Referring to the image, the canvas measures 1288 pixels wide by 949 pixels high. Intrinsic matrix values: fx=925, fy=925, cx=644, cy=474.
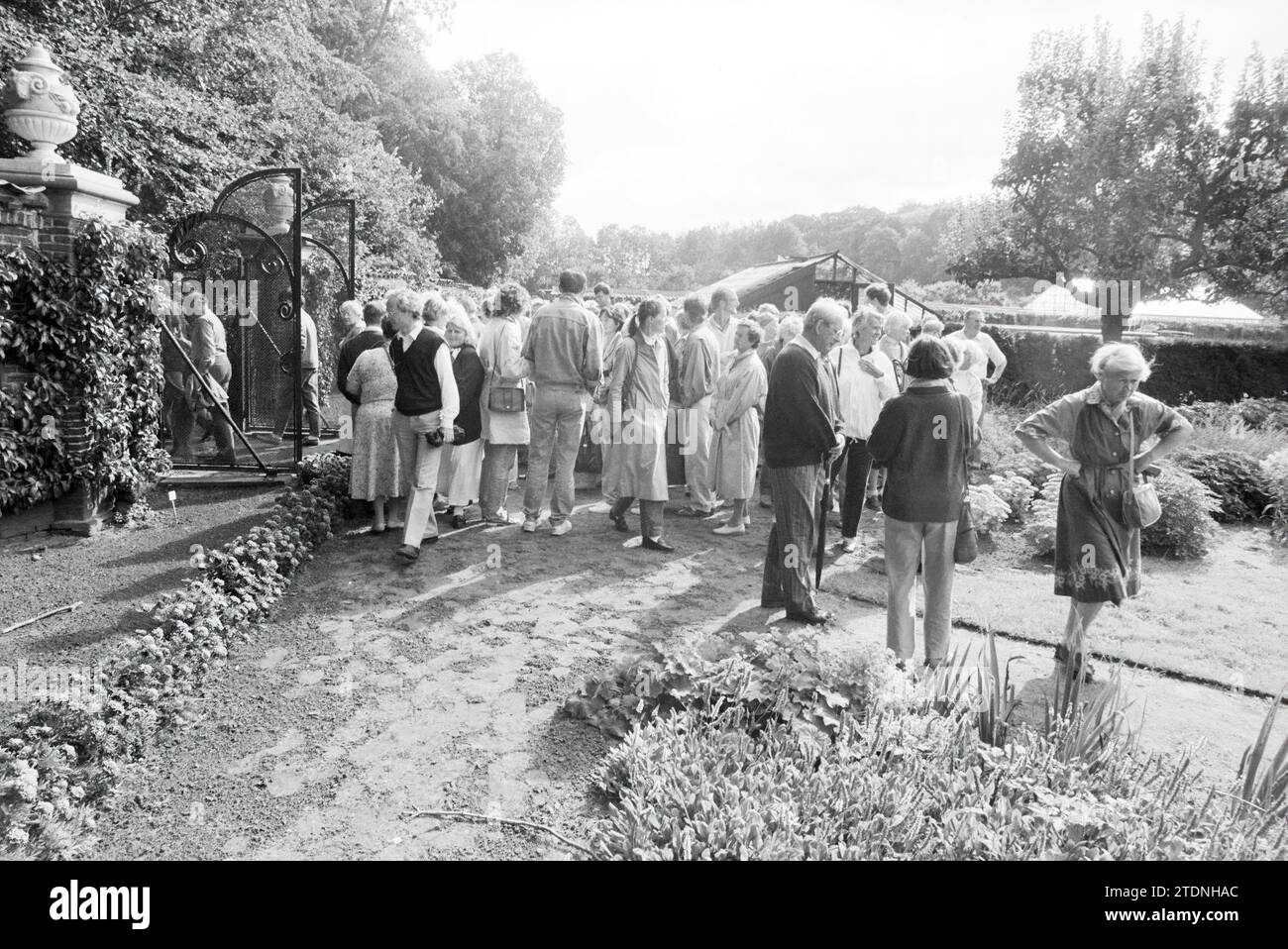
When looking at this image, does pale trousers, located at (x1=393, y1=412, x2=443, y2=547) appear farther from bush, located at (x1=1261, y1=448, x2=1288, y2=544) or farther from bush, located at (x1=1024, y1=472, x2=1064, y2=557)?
bush, located at (x1=1261, y1=448, x2=1288, y2=544)

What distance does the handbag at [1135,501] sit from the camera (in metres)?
4.98

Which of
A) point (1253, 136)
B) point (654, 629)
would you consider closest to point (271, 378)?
point (654, 629)

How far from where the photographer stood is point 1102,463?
5.05 metres

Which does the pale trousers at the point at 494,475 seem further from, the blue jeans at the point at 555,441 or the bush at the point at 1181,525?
the bush at the point at 1181,525

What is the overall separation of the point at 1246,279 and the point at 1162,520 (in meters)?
23.3

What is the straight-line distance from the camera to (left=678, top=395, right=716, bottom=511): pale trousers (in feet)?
30.4

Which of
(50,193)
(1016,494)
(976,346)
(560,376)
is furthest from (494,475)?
(976,346)

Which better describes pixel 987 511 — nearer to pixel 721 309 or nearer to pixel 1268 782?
pixel 721 309

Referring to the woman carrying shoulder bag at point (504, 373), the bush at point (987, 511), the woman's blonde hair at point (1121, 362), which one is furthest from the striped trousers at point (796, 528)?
the bush at point (987, 511)

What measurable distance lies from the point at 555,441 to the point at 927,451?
3873 mm

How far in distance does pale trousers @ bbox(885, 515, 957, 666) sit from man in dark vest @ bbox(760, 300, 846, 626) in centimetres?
93

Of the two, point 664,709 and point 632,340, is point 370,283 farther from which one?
point 664,709

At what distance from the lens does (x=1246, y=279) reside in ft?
88.1

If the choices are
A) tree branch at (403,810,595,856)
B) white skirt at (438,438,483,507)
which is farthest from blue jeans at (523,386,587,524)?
tree branch at (403,810,595,856)
